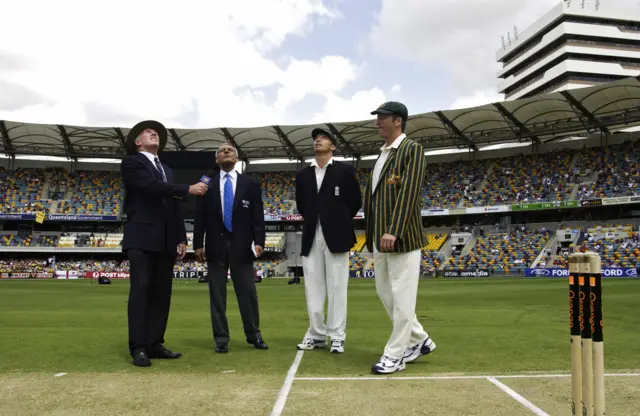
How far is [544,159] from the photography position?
48.9 meters

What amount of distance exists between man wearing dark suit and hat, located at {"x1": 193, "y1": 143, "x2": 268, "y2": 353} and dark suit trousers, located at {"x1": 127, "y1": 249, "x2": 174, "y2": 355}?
1.60 feet

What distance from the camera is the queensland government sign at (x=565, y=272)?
3444cm

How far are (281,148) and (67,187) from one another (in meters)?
24.1

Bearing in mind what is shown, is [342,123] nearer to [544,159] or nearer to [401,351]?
[544,159]

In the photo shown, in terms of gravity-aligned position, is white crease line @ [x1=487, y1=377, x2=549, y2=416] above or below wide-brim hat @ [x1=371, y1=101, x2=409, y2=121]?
below

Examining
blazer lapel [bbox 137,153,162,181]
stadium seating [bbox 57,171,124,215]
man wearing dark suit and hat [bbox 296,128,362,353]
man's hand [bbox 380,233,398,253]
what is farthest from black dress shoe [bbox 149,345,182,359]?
stadium seating [bbox 57,171,124,215]

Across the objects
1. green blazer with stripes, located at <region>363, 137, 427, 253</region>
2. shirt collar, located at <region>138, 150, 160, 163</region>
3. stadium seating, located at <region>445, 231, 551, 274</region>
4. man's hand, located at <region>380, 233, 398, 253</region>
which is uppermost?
shirt collar, located at <region>138, 150, 160, 163</region>

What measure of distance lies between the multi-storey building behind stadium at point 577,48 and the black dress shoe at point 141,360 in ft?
275

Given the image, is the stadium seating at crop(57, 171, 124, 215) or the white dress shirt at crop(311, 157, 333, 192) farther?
the stadium seating at crop(57, 171, 124, 215)

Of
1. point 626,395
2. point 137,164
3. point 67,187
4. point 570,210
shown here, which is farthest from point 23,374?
point 67,187

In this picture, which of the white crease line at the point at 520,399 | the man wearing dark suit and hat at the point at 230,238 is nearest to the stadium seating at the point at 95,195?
the man wearing dark suit and hat at the point at 230,238

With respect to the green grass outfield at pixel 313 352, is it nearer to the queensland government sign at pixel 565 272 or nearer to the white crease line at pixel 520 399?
the white crease line at pixel 520 399

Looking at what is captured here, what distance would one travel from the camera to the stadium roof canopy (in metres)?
38.9

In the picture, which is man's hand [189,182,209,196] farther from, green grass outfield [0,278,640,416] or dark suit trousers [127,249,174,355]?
green grass outfield [0,278,640,416]
